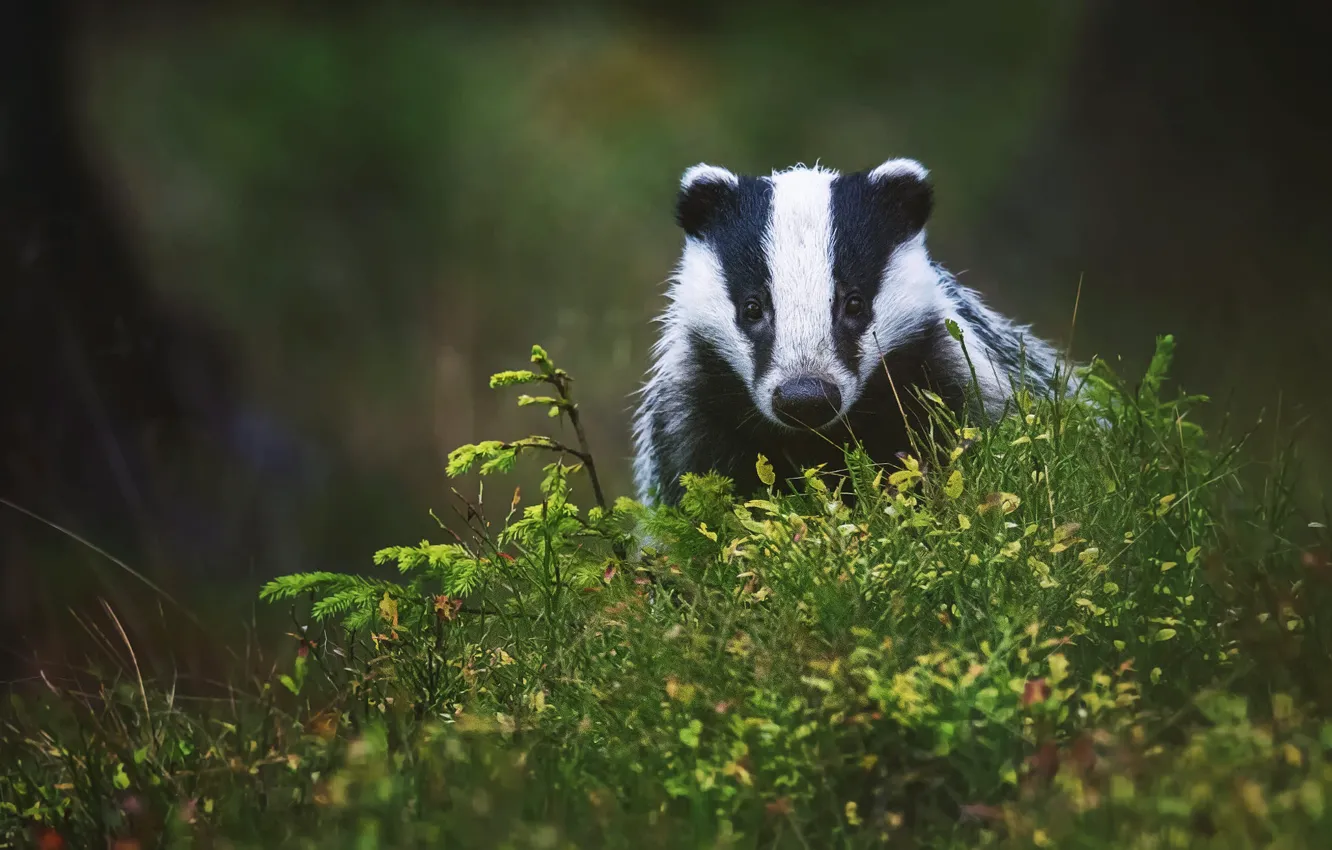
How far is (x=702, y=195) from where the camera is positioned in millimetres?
3658

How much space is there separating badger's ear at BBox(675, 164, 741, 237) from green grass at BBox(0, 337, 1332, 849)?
0.84 m

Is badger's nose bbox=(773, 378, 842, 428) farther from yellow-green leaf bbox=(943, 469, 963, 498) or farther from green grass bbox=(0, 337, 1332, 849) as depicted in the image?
yellow-green leaf bbox=(943, 469, 963, 498)

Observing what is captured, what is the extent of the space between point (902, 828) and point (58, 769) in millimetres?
1714

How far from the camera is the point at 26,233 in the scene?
558 centimetres

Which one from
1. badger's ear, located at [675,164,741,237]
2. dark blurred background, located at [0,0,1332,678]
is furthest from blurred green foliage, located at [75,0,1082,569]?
badger's ear, located at [675,164,741,237]

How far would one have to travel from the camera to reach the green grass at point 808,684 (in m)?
1.97

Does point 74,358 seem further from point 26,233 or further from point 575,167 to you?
point 575,167

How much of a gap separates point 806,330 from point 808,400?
23 cm

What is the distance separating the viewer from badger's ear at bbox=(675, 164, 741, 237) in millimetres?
3619

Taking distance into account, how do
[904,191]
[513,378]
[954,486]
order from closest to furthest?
[954,486] < [513,378] < [904,191]

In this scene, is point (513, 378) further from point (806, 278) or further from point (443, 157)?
point (443, 157)

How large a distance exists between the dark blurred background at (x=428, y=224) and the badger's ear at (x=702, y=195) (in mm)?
1592

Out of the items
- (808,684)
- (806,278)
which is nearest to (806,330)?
(806,278)

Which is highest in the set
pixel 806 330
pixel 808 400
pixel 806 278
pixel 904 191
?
pixel 904 191
